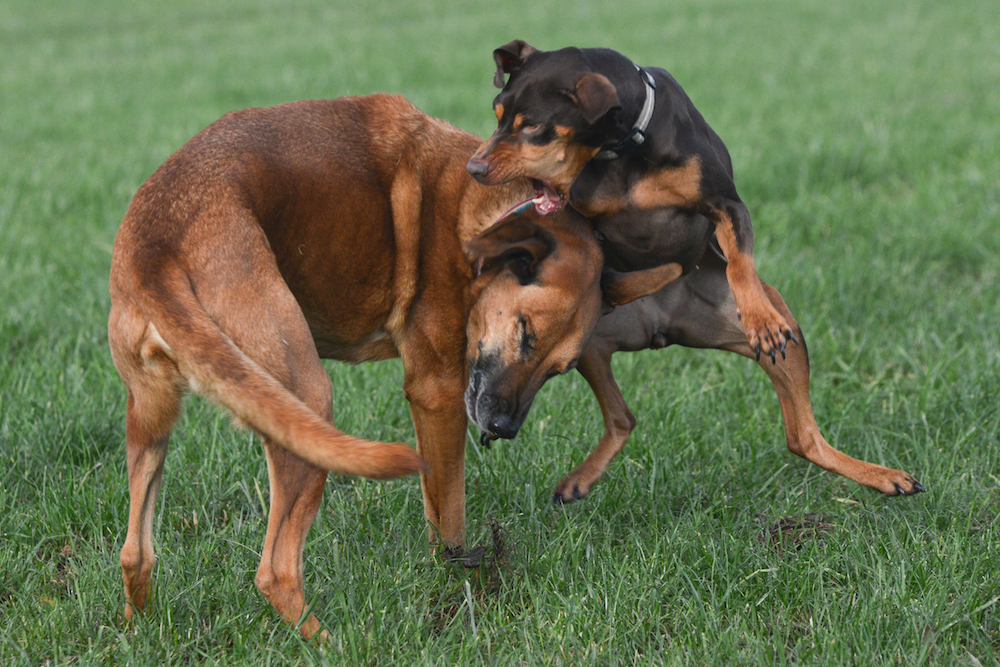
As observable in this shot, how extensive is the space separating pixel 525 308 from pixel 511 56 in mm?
934

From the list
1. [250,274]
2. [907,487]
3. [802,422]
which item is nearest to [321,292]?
[250,274]

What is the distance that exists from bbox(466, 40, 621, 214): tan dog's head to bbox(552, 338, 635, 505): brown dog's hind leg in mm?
679

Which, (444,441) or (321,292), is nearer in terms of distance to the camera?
(321,292)

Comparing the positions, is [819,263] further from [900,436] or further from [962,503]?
[962,503]

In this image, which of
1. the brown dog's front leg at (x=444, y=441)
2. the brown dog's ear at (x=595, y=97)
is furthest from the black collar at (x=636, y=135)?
the brown dog's front leg at (x=444, y=441)

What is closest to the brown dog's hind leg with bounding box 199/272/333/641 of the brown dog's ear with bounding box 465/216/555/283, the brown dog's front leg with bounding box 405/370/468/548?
the brown dog's front leg with bounding box 405/370/468/548

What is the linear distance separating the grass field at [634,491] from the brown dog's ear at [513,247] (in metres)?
0.84

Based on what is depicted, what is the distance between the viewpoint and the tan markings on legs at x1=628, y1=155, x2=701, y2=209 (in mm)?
3139

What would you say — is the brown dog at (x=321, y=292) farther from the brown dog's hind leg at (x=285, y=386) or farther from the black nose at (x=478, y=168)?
the black nose at (x=478, y=168)

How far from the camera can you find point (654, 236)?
3295 millimetres

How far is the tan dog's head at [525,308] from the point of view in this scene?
3.10m

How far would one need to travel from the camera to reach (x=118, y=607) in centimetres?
285

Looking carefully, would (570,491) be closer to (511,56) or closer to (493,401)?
(493,401)

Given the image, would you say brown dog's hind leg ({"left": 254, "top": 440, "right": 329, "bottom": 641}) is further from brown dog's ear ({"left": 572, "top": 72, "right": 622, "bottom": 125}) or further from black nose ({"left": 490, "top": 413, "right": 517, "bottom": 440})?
brown dog's ear ({"left": 572, "top": 72, "right": 622, "bottom": 125})
